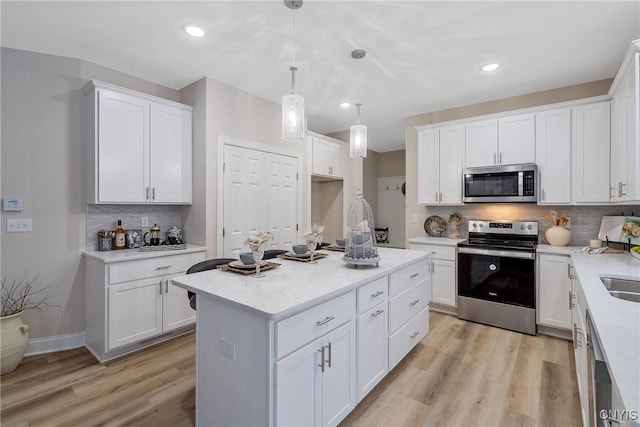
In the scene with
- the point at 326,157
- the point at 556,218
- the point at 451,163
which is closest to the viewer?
the point at 556,218

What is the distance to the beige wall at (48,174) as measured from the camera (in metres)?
2.57

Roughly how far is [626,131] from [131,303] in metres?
4.23

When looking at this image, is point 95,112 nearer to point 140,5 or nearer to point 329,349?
point 140,5

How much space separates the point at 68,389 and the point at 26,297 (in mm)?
1028

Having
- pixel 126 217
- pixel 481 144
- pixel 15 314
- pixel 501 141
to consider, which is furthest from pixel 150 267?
pixel 501 141

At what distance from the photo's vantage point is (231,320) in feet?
4.79

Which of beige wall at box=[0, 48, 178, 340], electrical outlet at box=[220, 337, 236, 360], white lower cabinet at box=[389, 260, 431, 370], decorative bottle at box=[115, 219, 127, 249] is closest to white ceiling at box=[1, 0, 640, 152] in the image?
beige wall at box=[0, 48, 178, 340]

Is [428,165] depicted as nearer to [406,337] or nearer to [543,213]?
[543,213]

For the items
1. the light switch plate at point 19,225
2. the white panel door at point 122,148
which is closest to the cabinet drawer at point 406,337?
the white panel door at point 122,148

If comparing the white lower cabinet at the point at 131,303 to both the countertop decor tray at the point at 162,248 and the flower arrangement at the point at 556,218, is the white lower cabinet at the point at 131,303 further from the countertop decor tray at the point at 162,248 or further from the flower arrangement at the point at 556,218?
the flower arrangement at the point at 556,218

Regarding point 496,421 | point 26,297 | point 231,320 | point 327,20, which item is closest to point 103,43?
point 327,20

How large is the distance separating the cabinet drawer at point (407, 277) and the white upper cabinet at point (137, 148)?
7.75ft

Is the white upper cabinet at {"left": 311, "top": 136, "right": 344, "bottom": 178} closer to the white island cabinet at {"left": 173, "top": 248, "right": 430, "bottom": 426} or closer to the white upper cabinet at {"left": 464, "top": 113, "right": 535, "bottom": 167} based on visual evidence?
the white upper cabinet at {"left": 464, "top": 113, "right": 535, "bottom": 167}

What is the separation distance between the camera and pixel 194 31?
2346 millimetres
